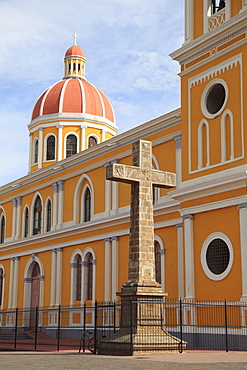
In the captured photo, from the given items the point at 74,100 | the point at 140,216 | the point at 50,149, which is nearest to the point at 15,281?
the point at 50,149

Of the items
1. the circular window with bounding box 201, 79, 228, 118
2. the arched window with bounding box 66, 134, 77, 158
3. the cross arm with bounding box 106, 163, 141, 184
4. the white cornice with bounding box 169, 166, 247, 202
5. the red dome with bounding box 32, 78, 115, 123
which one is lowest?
the cross arm with bounding box 106, 163, 141, 184

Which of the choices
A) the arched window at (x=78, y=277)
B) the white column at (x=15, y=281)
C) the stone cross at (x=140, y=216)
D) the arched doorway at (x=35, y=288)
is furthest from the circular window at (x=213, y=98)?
the white column at (x=15, y=281)

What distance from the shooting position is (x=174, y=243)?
71.8 ft

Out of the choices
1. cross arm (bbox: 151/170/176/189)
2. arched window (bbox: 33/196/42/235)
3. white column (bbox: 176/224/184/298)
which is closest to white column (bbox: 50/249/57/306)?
arched window (bbox: 33/196/42/235)

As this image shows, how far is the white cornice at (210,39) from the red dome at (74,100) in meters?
15.0

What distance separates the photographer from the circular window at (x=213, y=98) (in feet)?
63.4

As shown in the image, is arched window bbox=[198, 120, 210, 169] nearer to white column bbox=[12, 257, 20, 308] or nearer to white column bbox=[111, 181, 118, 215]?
white column bbox=[111, 181, 118, 215]

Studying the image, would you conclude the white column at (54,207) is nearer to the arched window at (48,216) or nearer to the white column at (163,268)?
the arched window at (48,216)

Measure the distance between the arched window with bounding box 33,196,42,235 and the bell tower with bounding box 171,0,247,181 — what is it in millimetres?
13251

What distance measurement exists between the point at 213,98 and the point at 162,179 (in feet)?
17.1

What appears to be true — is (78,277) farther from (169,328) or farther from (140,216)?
(140,216)

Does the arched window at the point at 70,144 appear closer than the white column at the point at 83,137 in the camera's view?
No

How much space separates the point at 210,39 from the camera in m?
19.3

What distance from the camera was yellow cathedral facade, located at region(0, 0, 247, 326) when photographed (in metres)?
18.2
